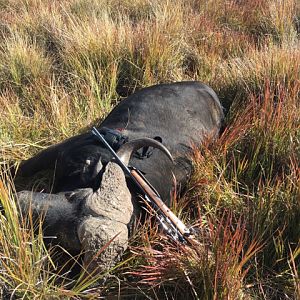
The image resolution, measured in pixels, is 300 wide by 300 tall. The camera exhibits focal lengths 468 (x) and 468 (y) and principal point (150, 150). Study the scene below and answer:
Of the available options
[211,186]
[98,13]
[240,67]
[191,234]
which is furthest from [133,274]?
[98,13]

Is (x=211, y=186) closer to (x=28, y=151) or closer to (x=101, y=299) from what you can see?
(x=101, y=299)

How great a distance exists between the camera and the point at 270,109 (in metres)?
3.98

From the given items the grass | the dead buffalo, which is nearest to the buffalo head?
the dead buffalo

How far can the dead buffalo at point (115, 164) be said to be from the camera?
8.34 feet

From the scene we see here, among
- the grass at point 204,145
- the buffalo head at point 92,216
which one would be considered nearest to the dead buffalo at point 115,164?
the buffalo head at point 92,216

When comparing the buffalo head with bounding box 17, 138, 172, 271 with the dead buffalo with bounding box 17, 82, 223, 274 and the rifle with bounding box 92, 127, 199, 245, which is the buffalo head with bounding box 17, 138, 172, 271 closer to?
the dead buffalo with bounding box 17, 82, 223, 274

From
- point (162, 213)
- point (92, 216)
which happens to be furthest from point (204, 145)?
point (92, 216)

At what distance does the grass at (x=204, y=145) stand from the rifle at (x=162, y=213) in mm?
88

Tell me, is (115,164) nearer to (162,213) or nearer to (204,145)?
(162,213)

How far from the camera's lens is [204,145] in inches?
152

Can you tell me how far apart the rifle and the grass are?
0.09 m

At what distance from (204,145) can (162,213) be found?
1.16 metres

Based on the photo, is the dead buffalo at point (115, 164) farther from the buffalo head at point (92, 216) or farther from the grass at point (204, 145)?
the grass at point (204, 145)

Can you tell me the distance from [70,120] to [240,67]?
2.01 meters
